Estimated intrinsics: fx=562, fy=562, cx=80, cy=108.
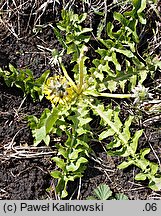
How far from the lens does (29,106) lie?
10.5 ft

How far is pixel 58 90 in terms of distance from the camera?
116 inches

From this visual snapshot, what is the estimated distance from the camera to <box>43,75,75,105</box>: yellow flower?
9.67 ft

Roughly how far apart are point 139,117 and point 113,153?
29 centimetres

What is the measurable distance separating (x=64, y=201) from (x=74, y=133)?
1.23 feet

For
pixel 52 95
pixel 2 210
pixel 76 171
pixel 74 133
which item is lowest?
pixel 2 210

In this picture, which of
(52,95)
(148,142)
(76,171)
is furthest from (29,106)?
(148,142)

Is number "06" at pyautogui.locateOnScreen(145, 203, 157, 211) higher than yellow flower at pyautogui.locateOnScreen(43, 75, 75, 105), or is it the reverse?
yellow flower at pyautogui.locateOnScreen(43, 75, 75, 105)

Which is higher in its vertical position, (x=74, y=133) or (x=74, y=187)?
(x=74, y=133)

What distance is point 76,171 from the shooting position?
119 inches

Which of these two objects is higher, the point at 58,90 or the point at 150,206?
the point at 58,90

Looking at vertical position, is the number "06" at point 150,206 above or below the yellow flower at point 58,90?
below

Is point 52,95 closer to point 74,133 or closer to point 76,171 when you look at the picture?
point 74,133

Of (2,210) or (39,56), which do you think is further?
(39,56)

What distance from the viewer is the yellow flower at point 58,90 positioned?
295 centimetres
